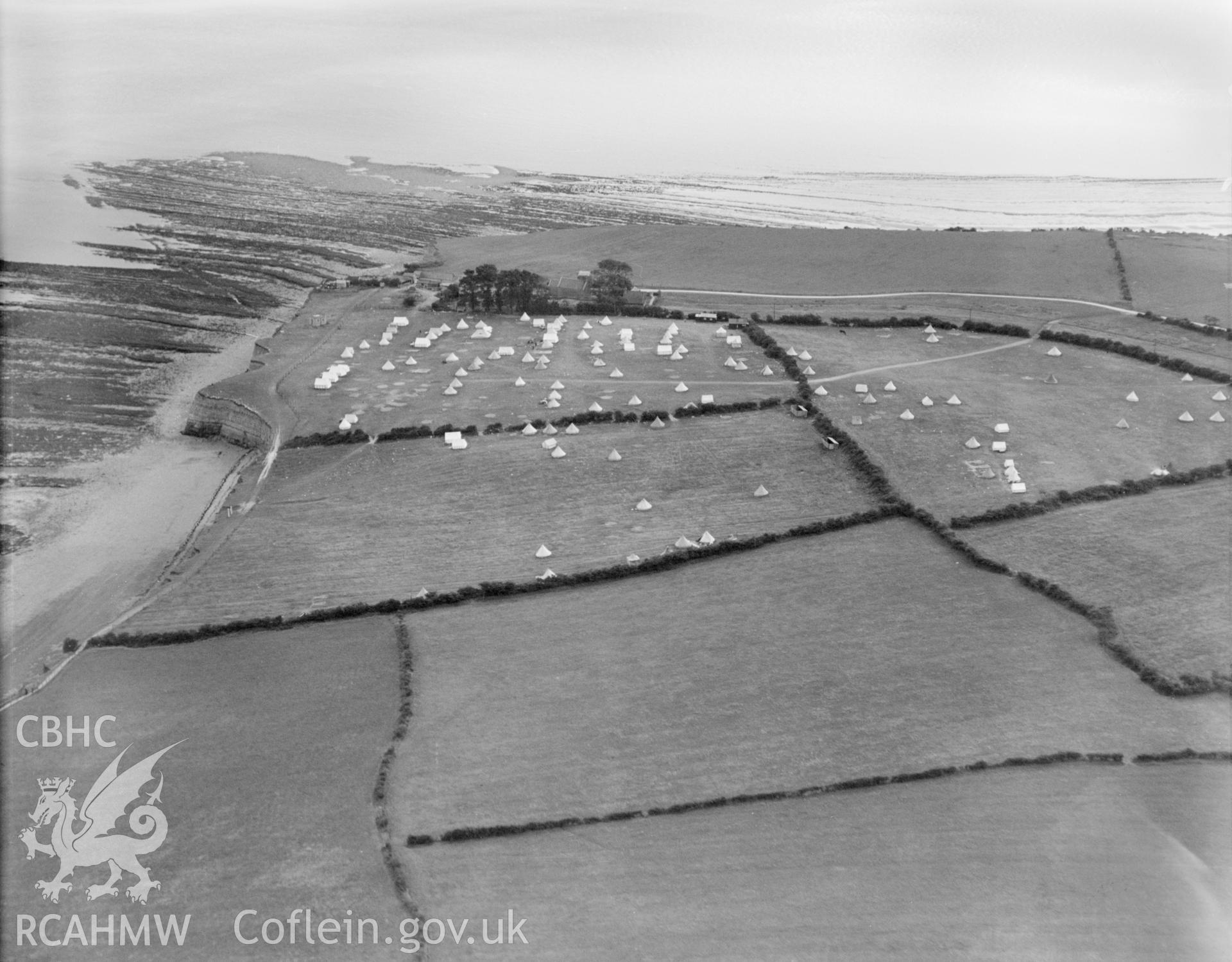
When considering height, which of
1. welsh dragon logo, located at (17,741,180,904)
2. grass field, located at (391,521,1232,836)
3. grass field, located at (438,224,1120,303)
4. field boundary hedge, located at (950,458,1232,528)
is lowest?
welsh dragon logo, located at (17,741,180,904)

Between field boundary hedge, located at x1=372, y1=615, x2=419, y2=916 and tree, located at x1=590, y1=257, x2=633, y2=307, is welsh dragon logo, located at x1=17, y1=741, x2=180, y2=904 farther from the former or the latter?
tree, located at x1=590, y1=257, x2=633, y2=307

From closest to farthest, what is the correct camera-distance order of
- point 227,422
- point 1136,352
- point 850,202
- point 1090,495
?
point 1090,495 → point 227,422 → point 1136,352 → point 850,202

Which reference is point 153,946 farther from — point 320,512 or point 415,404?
point 415,404

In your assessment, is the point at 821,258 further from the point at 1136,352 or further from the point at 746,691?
the point at 746,691

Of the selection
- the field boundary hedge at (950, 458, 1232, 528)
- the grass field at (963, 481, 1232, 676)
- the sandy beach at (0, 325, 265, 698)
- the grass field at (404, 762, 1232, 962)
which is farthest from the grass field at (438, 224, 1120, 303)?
the grass field at (404, 762, 1232, 962)

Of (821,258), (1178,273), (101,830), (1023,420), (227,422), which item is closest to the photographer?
(101,830)

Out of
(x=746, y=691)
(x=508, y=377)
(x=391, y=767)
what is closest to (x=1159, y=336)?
(x=508, y=377)
